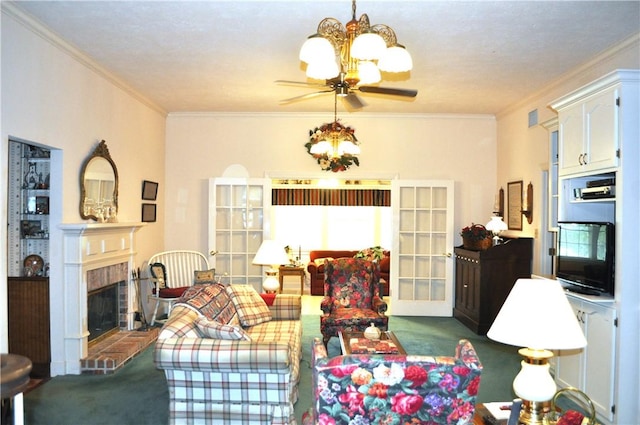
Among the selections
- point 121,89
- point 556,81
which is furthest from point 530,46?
point 121,89

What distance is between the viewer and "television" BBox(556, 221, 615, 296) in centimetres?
345

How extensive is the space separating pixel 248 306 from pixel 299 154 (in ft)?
11.0

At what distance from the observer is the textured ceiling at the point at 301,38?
356 cm

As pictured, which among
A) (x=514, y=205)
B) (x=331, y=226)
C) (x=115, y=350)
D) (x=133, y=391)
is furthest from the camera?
(x=331, y=226)

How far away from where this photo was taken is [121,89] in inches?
224

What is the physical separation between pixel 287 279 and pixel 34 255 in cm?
609

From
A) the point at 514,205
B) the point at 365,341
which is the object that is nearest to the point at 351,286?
the point at 365,341

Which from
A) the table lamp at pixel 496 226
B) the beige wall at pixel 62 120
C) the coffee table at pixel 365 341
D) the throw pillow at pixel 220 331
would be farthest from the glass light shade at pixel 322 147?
the throw pillow at pixel 220 331

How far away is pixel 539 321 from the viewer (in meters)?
2.05

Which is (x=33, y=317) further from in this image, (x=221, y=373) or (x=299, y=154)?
(x=299, y=154)

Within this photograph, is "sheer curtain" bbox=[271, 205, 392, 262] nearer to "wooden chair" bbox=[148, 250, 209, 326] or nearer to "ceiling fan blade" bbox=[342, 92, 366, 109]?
"wooden chair" bbox=[148, 250, 209, 326]

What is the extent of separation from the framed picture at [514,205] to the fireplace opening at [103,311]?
5059mm

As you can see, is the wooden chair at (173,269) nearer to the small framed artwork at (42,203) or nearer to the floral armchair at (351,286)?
the small framed artwork at (42,203)

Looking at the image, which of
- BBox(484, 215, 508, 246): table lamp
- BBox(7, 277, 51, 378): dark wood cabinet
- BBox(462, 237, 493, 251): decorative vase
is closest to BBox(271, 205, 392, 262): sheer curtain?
BBox(462, 237, 493, 251): decorative vase
